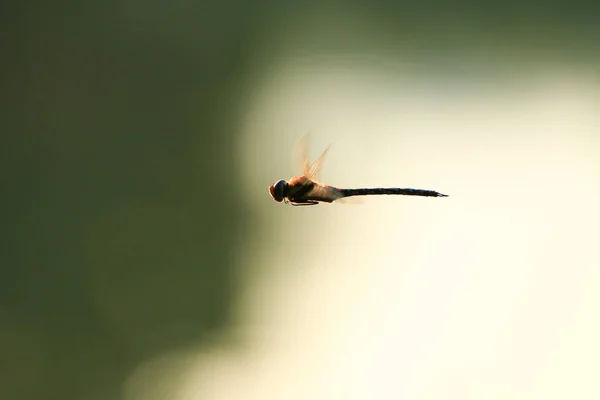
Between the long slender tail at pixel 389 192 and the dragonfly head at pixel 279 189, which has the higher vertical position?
the long slender tail at pixel 389 192

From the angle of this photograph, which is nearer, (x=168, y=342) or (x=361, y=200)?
(x=361, y=200)

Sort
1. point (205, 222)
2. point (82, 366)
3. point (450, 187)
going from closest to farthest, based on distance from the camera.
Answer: point (450, 187)
point (82, 366)
point (205, 222)

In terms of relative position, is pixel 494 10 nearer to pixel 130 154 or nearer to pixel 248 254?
pixel 248 254

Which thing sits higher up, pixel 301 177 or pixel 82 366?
pixel 301 177

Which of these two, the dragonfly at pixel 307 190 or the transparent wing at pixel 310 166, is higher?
the transparent wing at pixel 310 166

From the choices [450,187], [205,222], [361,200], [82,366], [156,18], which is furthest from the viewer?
[156,18]

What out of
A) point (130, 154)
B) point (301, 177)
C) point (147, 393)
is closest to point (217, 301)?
point (147, 393)

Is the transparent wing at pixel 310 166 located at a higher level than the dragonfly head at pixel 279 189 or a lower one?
higher

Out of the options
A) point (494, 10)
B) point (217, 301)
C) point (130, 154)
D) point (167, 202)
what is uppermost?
→ point (494, 10)

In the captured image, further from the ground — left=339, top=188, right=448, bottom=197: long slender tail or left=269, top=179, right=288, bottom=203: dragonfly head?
left=339, top=188, right=448, bottom=197: long slender tail

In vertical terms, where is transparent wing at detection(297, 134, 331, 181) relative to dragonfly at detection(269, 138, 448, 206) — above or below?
above
